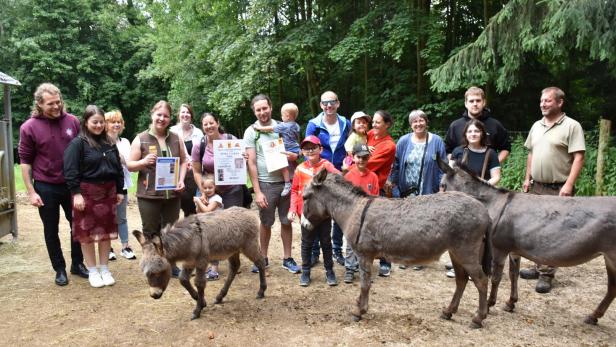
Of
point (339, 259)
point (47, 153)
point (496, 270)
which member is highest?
point (47, 153)

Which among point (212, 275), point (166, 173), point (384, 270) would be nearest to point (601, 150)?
point (384, 270)

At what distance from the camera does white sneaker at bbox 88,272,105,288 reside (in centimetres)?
521

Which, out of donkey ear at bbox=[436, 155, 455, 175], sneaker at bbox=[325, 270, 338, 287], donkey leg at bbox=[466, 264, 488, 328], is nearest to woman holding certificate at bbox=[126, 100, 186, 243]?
sneaker at bbox=[325, 270, 338, 287]

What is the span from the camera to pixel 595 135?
9.81 m

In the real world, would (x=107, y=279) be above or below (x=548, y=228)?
below

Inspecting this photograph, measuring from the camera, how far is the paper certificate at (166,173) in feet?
16.7

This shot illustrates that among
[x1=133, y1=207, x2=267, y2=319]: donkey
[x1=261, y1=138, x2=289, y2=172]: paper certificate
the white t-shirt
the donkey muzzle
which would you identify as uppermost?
the white t-shirt

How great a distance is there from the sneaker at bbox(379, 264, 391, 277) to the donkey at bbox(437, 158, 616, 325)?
1.47 metres

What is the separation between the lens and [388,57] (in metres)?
17.0

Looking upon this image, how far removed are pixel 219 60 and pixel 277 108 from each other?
5.60 m

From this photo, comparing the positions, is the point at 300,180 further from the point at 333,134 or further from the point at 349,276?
the point at 349,276

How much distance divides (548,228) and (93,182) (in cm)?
501

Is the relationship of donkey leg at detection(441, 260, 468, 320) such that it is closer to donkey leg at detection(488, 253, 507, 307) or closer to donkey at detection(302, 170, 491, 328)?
donkey at detection(302, 170, 491, 328)

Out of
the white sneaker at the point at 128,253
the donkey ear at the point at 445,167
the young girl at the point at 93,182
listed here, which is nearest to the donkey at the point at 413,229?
the donkey ear at the point at 445,167
